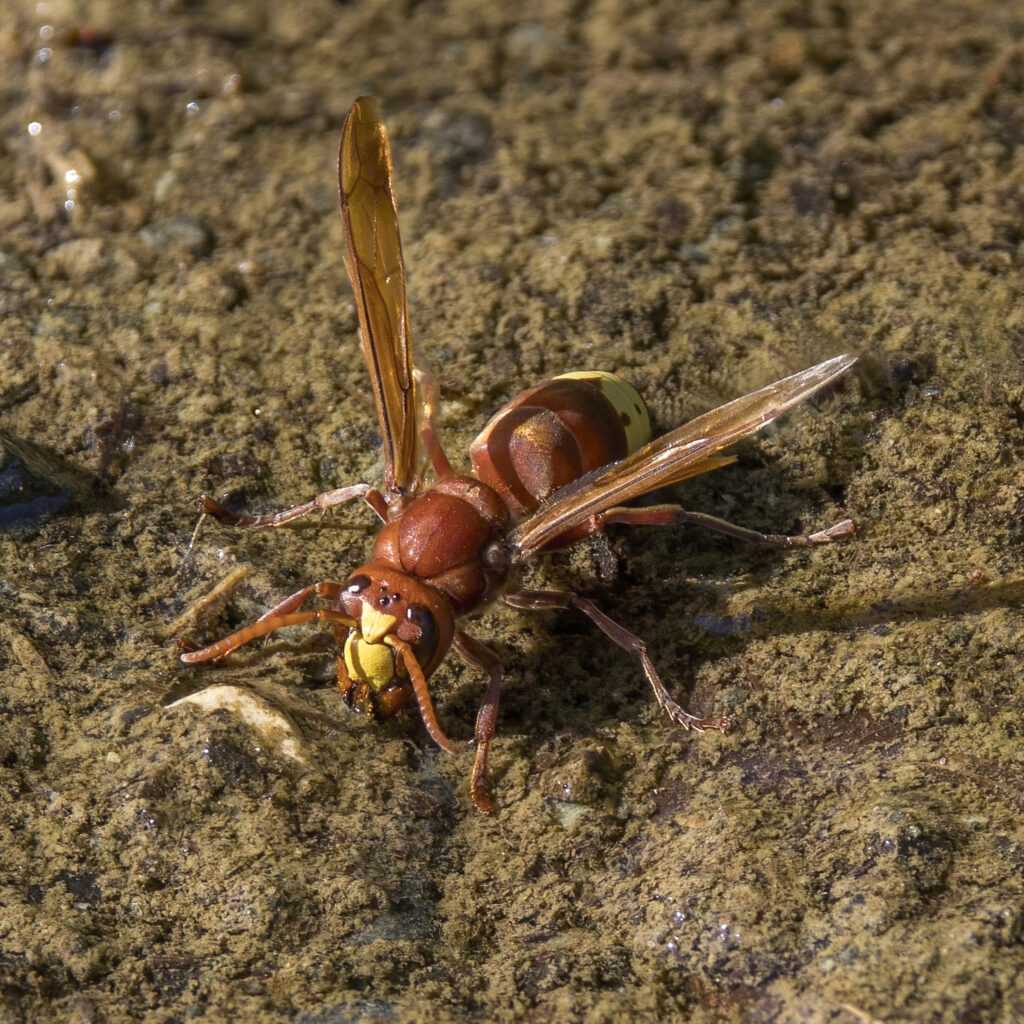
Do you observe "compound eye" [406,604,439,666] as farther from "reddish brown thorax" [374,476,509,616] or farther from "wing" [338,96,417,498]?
"wing" [338,96,417,498]

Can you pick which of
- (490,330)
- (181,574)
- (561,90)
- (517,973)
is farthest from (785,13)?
(517,973)

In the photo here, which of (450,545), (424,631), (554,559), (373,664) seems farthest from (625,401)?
(373,664)

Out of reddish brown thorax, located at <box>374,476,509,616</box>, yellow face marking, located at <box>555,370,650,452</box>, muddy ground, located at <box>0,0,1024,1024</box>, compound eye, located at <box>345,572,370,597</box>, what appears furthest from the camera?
yellow face marking, located at <box>555,370,650,452</box>

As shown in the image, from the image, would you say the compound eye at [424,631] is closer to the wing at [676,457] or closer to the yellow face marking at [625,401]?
the wing at [676,457]

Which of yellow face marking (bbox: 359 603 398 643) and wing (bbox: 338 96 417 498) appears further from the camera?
wing (bbox: 338 96 417 498)

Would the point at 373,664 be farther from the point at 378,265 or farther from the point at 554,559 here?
the point at 378,265

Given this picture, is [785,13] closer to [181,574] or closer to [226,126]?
[226,126]

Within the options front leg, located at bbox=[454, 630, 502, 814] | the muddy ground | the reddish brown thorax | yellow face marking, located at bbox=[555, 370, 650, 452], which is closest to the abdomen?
yellow face marking, located at bbox=[555, 370, 650, 452]
